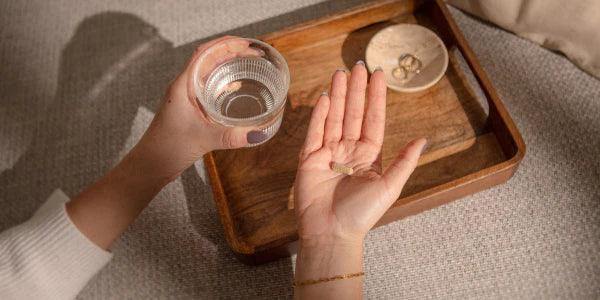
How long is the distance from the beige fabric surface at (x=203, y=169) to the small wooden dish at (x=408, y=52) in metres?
0.20

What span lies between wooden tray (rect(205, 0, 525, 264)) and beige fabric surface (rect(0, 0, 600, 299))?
89 mm

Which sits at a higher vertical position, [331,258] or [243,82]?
[243,82]

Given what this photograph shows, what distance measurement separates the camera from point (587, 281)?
0.86m

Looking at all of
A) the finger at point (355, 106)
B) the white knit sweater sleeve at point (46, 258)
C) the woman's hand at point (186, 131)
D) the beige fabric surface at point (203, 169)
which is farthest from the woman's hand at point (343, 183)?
the white knit sweater sleeve at point (46, 258)

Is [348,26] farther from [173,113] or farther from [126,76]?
[126,76]

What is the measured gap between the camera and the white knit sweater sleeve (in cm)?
75

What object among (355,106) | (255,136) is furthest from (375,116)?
(255,136)

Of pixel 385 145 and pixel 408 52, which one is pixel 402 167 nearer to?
pixel 385 145

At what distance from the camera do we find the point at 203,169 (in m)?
1.01

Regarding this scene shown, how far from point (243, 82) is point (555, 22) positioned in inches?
25.8

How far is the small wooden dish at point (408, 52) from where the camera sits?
2.92 feet

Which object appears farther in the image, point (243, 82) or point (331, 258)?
point (243, 82)

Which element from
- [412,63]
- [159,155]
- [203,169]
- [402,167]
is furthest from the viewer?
[203,169]

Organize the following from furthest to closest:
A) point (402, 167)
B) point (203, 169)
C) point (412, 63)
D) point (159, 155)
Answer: point (203, 169)
point (412, 63)
point (159, 155)
point (402, 167)
